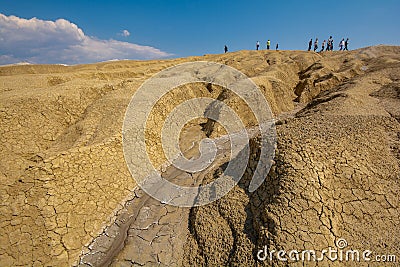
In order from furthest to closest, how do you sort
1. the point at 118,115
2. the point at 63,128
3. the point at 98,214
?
1. the point at 63,128
2. the point at 118,115
3. the point at 98,214

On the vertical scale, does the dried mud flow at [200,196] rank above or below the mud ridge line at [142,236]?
above

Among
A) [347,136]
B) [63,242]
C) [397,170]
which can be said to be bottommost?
[63,242]

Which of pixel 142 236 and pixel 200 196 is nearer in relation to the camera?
pixel 142 236

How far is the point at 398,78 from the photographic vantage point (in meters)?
9.80

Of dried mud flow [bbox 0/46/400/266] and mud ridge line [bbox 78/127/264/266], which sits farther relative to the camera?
mud ridge line [bbox 78/127/264/266]

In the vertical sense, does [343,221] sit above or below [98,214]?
above

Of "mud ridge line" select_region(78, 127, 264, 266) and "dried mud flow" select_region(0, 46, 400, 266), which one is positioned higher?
"dried mud flow" select_region(0, 46, 400, 266)

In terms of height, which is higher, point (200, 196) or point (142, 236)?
point (200, 196)

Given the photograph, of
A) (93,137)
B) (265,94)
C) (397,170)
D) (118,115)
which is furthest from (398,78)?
(93,137)

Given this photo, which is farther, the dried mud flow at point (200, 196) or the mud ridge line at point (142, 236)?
the mud ridge line at point (142, 236)

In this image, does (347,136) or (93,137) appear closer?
(347,136)

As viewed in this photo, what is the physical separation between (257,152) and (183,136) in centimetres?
455


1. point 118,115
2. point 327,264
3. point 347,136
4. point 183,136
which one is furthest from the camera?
point 183,136

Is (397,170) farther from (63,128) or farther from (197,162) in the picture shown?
(63,128)
